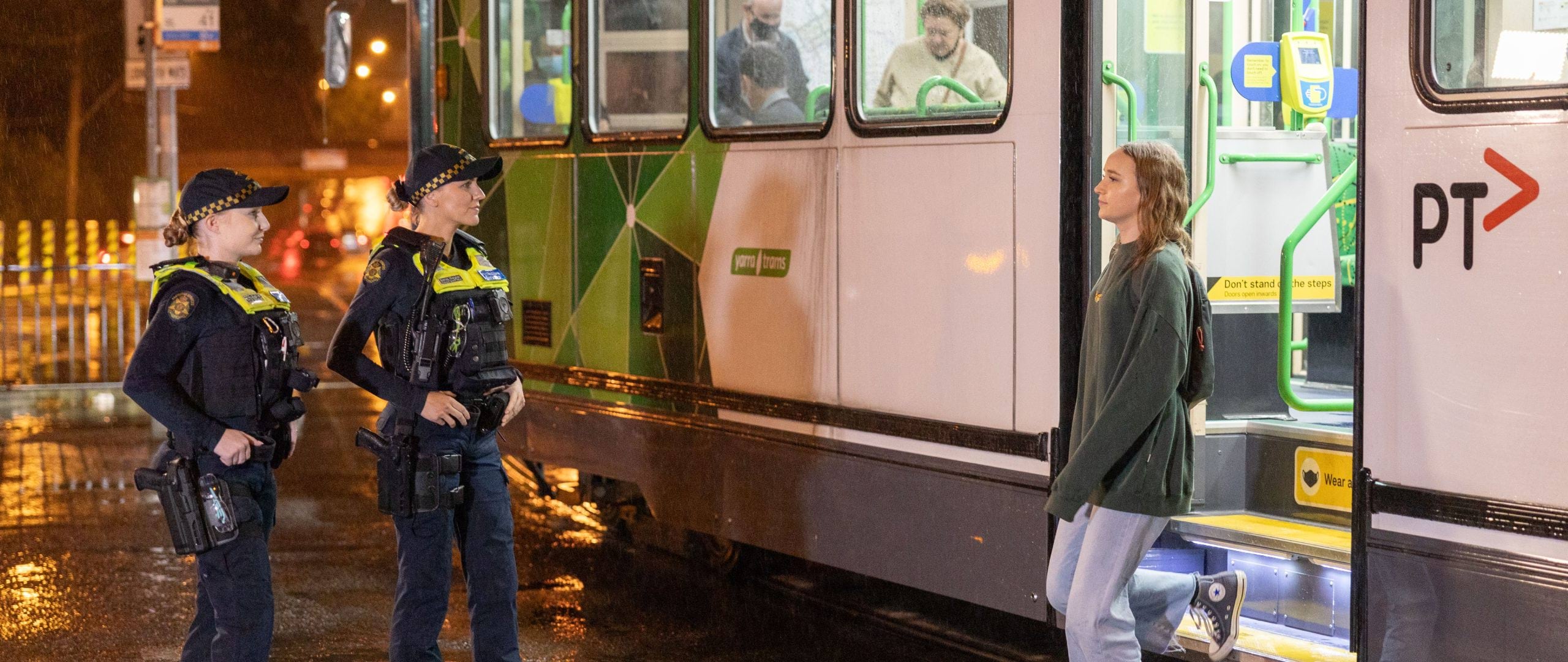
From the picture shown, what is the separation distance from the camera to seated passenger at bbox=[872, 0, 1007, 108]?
548cm

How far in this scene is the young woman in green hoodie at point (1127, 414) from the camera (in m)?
4.30

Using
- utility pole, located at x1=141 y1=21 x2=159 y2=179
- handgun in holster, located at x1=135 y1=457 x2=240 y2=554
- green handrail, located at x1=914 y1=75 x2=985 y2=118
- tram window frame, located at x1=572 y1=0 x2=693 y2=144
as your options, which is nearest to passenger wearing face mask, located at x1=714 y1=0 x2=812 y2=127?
green handrail, located at x1=914 y1=75 x2=985 y2=118

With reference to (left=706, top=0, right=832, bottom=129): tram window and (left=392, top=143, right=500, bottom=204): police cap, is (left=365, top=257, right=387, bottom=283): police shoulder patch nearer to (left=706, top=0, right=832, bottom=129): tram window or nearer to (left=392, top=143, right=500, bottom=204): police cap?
(left=392, top=143, right=500, bottom=204): police cap

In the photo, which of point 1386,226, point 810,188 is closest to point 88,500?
point 810,188

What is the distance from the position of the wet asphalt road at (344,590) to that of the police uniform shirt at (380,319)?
1.56 meters

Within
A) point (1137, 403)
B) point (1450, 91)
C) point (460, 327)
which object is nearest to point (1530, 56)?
point (1450, 91)

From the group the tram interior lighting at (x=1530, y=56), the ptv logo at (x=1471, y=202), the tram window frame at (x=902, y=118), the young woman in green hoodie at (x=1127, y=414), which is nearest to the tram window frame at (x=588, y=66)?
the tram window frame at (x=902, y=118)

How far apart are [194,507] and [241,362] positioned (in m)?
0.42

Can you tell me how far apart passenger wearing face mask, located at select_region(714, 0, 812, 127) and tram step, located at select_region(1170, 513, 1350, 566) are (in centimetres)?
204

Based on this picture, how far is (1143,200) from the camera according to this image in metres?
4.45

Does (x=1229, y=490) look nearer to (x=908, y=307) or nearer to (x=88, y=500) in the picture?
(x=908, y=307)

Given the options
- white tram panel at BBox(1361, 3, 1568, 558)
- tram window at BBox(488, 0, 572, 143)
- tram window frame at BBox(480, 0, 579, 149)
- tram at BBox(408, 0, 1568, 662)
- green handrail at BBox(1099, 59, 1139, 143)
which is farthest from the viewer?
tram window frame at BBox(480, 0, 579, 149)

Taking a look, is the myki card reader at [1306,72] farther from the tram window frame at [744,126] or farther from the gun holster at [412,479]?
the gun holster at [412,479]

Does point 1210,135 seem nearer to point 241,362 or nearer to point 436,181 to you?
point 436,181
